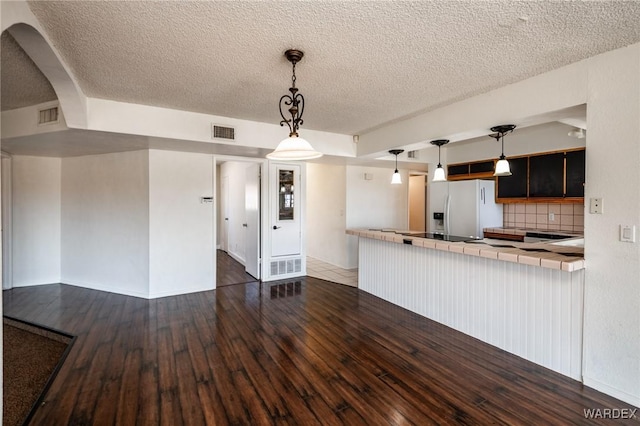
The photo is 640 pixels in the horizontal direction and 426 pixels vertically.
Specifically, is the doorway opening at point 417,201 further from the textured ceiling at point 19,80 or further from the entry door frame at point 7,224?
the entry door frame at point 7,224

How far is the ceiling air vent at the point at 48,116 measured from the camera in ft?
11.4

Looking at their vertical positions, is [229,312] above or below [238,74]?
below

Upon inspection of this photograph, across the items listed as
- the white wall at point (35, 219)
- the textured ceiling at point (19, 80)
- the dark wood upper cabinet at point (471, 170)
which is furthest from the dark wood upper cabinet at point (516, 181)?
the white wall at point (35, 219)

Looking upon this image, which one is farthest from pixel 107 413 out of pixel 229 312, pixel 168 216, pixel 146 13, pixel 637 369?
pixel 637 369

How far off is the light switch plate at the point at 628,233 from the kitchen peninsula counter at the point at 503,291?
301 millimetres

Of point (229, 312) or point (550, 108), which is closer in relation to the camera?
point (550, 108)

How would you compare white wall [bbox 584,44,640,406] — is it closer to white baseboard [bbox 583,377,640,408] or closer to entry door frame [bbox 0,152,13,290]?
white baseboard [bbox 583,377,640,408]

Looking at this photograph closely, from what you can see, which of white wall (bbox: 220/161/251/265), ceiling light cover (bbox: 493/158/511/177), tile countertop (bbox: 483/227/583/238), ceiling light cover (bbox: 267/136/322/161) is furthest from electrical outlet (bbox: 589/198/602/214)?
white wall (bbox: 220/161/251/265)

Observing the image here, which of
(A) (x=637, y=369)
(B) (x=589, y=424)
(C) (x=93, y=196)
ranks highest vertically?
(C) (x=93, y=196)

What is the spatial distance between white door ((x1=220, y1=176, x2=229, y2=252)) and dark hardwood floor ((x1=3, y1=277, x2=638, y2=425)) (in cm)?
426

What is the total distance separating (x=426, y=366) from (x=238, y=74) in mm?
2992

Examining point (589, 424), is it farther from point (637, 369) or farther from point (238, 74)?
point (238, 74)

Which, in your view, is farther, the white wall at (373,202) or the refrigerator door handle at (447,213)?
the white wall at (373,202)

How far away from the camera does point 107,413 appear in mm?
2057
